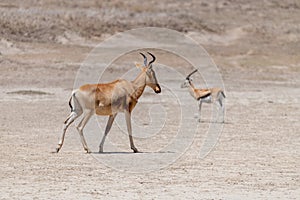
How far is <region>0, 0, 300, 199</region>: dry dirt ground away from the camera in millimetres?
12547

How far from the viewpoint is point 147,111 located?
25.6 meters

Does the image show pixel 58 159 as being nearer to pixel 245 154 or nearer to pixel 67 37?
pixel 245 154

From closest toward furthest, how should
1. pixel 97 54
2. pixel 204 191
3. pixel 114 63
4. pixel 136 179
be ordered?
pixel 204 191
pixel 136 179
pixel 114 63
pixel 97 54

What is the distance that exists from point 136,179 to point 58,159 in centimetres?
222

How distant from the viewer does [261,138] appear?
62.6 ft

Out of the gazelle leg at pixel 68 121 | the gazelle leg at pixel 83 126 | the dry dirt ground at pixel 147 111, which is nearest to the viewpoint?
the dry dirt ground at pixel 147 111

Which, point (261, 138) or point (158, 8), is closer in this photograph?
point (261, 138)

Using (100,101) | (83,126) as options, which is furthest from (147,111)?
(83,126)

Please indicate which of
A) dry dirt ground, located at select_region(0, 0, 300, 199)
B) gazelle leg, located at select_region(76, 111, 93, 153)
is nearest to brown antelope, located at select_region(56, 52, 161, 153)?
gazelle leg, located at select_region(76, 111, 93, 153)

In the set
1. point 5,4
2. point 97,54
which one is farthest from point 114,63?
point 5,4

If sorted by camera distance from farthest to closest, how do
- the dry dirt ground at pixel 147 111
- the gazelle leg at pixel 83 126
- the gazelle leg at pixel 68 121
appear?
the gazelle leg at pixel 68 121 < the gazelle leg at pixel 83 126 < the dry dirt ground at pixel 147 111

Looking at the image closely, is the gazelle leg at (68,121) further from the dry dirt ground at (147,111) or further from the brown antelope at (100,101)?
the dry dirt ground at (147,111)

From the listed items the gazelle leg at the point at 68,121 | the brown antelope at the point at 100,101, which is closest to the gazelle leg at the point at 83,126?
the brown antelope at the point at 100,101

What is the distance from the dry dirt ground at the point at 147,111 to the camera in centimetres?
1255
